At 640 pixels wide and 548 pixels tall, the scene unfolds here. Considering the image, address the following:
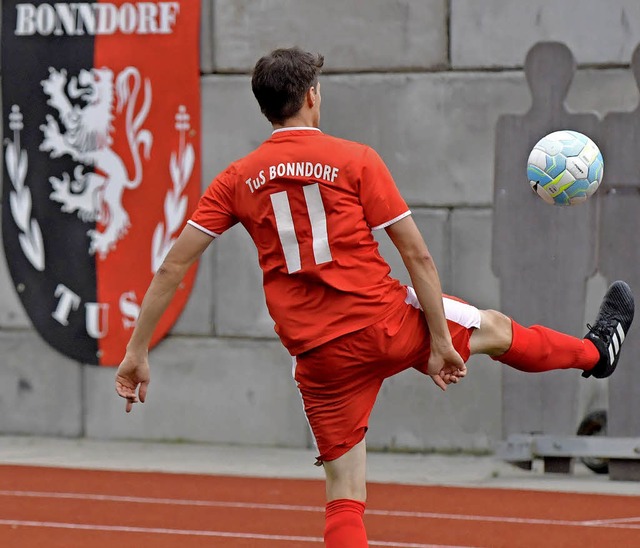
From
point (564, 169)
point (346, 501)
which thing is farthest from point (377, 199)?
point (564, 169)

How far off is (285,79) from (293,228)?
520mm

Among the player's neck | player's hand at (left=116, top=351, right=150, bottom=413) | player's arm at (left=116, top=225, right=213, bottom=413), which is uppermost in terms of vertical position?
the player's neck

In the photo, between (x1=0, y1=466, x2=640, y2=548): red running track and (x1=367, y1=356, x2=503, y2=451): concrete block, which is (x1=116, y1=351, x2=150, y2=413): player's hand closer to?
(x1=0, y1=466, x2=640, y2=548): red running track

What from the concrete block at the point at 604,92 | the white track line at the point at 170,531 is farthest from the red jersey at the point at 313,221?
the concrete block at the point at 604,92

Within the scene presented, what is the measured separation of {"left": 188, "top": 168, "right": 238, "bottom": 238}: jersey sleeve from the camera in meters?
5.16

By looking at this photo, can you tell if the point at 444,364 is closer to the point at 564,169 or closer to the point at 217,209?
the point at 217,209

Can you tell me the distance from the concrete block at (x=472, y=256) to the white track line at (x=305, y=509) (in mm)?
2316

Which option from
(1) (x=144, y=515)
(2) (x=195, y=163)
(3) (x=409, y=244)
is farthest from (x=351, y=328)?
(2) (x=195, y=163)

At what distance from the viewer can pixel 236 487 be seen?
9.13 metres

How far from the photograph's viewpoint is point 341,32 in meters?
10.3

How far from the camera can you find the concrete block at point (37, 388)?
11.0 meters

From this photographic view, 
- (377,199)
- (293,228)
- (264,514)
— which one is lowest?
(264,514)

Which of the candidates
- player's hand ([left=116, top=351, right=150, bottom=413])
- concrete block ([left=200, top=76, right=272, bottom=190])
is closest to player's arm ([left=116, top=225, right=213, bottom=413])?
player's hand ([left=116, top=351, right=150, bottom=413])

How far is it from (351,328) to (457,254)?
5.07 metres
